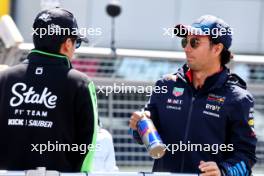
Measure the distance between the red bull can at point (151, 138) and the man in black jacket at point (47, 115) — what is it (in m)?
0.23

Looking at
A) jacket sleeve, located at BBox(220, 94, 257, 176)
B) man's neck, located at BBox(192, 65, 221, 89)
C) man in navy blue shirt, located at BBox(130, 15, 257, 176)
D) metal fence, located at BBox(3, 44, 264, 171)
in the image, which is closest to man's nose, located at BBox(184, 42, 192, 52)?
man in navy blue shirt, located at BBox(130, 15, 257, 176)

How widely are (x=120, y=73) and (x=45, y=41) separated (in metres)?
2.32

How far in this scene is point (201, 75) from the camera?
3.99 m

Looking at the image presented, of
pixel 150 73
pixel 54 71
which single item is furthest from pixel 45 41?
pixel 150 73

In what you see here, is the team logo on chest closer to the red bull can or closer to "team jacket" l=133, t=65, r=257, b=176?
"team jacket" l=133, t=65, r=257, b=176

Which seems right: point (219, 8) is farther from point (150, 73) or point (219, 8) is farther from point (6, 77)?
point (6, 77)

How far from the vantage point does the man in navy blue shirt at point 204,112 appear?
382 centimetres

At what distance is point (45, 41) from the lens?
367 centimetres

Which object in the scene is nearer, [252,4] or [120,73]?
[120,73]

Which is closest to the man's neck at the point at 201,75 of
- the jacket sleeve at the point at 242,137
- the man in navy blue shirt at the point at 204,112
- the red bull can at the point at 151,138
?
the man in navy blue shirt at the point at 204,112

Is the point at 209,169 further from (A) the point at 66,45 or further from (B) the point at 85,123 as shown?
(A) the point at 66,45

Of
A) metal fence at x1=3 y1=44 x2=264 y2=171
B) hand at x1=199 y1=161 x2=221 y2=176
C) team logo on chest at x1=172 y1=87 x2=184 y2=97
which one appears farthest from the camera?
metal fence at x1=3 y1=44 x2=264 y2=171

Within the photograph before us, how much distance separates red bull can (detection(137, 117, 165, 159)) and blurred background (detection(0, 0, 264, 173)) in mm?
1678

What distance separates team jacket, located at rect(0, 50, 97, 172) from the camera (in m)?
3.56
